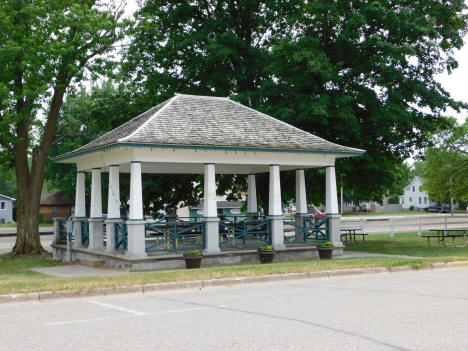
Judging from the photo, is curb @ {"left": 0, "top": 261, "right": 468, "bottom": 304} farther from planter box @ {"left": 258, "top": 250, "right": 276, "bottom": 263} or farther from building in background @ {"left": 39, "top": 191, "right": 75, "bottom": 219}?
building in background @ {"left": 39, "top": 191, "right": 75, "bottom": 219}

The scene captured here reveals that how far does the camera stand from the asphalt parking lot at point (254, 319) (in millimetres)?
7082

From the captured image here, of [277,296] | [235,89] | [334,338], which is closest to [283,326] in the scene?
[334,338]

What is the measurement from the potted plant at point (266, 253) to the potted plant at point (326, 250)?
1985 millimetres

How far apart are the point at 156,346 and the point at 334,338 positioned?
222cm

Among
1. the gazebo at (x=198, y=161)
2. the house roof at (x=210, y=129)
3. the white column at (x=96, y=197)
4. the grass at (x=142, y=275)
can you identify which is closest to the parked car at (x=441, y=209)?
the gazebo at (x=198, y=161)

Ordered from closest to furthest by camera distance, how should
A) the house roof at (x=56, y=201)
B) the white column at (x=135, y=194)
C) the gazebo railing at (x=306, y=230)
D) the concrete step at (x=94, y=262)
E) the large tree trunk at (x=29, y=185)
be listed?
1. the white column at (x=135, y=194)
2. the concrete step at (x=94, y=262)
3. the gazebo railing at (x=306, y=230)
4. the large tree trunk at (x=29, y=185)
5. the house roof at (x=56, y=201)

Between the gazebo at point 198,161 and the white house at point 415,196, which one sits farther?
the white house at point 415,196

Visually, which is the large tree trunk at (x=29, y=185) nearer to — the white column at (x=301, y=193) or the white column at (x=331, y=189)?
the white column at (x=301, y=193)

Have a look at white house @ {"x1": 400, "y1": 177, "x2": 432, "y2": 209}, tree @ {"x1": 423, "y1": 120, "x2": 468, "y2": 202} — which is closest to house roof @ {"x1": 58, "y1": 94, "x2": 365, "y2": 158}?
tree @ {"x1": 423, "y1": 120, "x2": 468, "y2": 202}

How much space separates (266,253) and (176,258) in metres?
2.96

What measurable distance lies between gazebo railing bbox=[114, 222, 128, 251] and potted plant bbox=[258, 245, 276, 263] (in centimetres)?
442

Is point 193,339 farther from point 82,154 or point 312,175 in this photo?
point 312,175

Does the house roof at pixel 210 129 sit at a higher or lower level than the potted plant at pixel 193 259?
higher

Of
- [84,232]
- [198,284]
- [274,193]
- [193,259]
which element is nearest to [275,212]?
[274,193]
